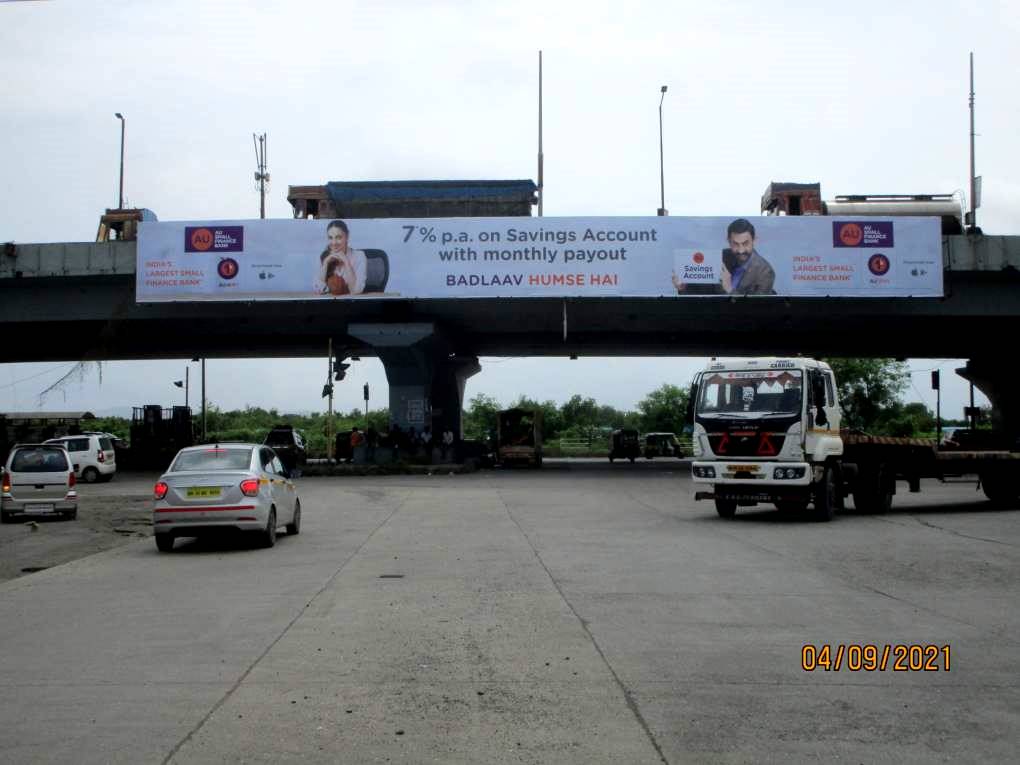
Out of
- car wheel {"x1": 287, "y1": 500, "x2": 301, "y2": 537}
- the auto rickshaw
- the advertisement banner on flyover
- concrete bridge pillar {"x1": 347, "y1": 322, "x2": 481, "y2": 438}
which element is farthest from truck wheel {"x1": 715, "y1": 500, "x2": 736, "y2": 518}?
Answer: the auto rickshaw

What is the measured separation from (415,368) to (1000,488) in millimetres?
26202

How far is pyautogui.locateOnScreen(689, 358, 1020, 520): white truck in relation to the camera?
62.3 feet

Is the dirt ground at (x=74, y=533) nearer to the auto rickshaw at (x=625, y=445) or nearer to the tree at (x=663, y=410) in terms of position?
the auto rickshaw at (x=625, y=445)

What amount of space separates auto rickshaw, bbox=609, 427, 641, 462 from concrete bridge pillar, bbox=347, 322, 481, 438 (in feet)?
41.2

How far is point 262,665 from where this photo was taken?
757 centimetres

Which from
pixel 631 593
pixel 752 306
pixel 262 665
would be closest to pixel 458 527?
pixel 631 593

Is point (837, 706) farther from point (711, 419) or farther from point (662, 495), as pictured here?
point (662, 495)

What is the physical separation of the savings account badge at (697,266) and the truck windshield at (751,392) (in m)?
18.1

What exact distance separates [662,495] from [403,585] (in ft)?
58.5

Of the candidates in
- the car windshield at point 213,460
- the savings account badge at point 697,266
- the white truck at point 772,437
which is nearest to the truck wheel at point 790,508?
the white truck at point 772,437

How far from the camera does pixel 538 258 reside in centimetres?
3819

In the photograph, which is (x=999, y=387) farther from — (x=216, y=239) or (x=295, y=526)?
(x=295, y=526)

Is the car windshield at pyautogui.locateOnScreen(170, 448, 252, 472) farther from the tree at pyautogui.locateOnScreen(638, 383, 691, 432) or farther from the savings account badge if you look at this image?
the tree at pyautogui.locateOnScreen(638, 383, 691, 432)

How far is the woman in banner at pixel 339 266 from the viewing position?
127 ft
